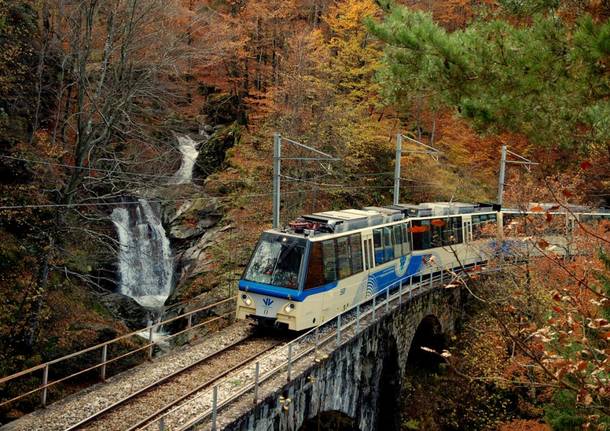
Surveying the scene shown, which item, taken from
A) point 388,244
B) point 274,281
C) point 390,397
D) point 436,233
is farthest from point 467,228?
point 274,281

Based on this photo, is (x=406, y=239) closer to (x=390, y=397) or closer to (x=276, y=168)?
(x=390, y=397)

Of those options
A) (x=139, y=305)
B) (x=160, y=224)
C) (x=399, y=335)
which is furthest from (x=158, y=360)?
(x=160, y=224)

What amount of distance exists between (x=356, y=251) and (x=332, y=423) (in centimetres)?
552

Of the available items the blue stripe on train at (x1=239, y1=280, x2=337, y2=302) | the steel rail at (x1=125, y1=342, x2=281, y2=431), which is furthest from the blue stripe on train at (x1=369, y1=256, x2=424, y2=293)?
the steel rail at (x1=125, y1=342, x2=281, y2=431)

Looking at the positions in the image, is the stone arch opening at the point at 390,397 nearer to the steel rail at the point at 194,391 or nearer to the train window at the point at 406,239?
the train window at the point at 406,239

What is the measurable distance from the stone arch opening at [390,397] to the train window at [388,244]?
3.25m

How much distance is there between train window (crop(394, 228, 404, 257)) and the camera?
1938 cm

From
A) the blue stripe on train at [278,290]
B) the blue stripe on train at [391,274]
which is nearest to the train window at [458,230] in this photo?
the blue stripe on train at [391,274]

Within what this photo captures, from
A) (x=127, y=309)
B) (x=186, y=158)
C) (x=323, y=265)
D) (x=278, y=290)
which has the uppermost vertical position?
(x=186, y=158)

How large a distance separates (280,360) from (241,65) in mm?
27946

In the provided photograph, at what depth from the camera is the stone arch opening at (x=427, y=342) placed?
2381 centimetres

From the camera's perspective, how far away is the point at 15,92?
21.2 metres

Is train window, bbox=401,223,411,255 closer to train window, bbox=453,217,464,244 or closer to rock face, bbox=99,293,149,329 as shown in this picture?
train window, bbox=453,217,464,244

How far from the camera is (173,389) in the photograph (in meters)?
11.3
